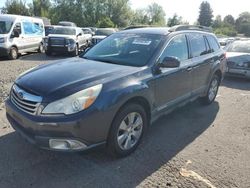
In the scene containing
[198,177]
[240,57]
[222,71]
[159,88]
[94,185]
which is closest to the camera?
[94,185]

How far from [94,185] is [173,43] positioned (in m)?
2.77

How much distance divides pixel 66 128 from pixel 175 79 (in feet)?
7.48

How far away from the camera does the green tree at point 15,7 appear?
5083cm

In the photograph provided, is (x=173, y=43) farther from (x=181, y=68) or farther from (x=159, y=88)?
(x=159, y=88)

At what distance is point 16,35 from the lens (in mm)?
15102

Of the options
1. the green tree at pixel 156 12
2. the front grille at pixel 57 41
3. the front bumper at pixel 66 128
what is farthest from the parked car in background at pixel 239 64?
the green tree at pixel 156 12

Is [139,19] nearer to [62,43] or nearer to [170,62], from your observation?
[62,43]

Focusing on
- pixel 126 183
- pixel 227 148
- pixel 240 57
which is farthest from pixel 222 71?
pixel 126 183

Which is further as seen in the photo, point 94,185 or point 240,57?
point 240,57

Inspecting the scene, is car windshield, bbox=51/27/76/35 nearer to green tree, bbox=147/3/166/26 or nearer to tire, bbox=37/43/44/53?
tire, bbox=37/43/44/53

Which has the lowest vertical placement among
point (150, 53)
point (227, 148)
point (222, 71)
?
point (227, 148)

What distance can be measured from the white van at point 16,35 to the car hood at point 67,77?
10.8 m

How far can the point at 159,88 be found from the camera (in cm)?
469

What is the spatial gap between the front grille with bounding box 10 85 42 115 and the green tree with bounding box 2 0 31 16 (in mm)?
51064
